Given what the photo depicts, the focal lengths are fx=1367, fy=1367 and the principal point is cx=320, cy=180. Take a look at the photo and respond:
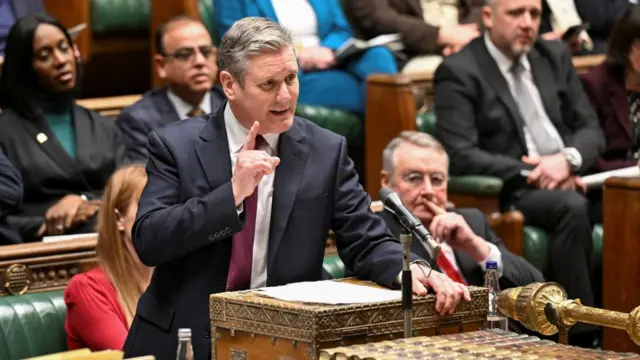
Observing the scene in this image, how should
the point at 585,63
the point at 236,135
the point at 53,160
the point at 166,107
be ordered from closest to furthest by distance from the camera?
the point at 236,135, the point at 53,160, the point at 166,107, the point at 585,63

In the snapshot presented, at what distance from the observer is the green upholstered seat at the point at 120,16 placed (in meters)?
5.20

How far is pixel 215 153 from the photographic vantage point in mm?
2572

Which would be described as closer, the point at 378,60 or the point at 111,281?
the point at 111,281

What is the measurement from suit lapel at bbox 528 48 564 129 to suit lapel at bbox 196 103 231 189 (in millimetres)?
2408

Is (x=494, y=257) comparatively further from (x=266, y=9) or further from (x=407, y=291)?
(x=266, y=9)

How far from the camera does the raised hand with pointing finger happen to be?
2395 millimetres

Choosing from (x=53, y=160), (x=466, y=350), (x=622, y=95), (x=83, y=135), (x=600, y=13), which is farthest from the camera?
(x=600, y=13)

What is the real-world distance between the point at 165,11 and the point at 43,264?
1.93 meters

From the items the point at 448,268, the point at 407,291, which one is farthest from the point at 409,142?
the point at 407,291

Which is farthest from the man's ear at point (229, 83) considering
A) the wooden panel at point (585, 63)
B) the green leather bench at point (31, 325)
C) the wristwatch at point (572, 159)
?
the wooden panel at point (585, 63)

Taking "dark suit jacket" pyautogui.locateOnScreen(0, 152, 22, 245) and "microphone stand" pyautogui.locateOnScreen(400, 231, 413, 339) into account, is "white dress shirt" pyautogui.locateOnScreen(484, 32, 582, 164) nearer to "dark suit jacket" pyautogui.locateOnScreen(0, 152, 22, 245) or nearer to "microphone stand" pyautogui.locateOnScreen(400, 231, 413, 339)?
"dark suit jacket" pyautogui.locateOnScreen(0, 152, 22, 245)

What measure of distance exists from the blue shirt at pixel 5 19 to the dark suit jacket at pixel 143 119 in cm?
55

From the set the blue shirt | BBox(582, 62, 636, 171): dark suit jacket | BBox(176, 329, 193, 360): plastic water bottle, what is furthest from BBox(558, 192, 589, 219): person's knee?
BBox(176, 329, 193, 360): plastic water bottle

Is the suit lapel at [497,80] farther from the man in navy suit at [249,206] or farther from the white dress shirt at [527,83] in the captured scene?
the man in navy suit at [249,206]
